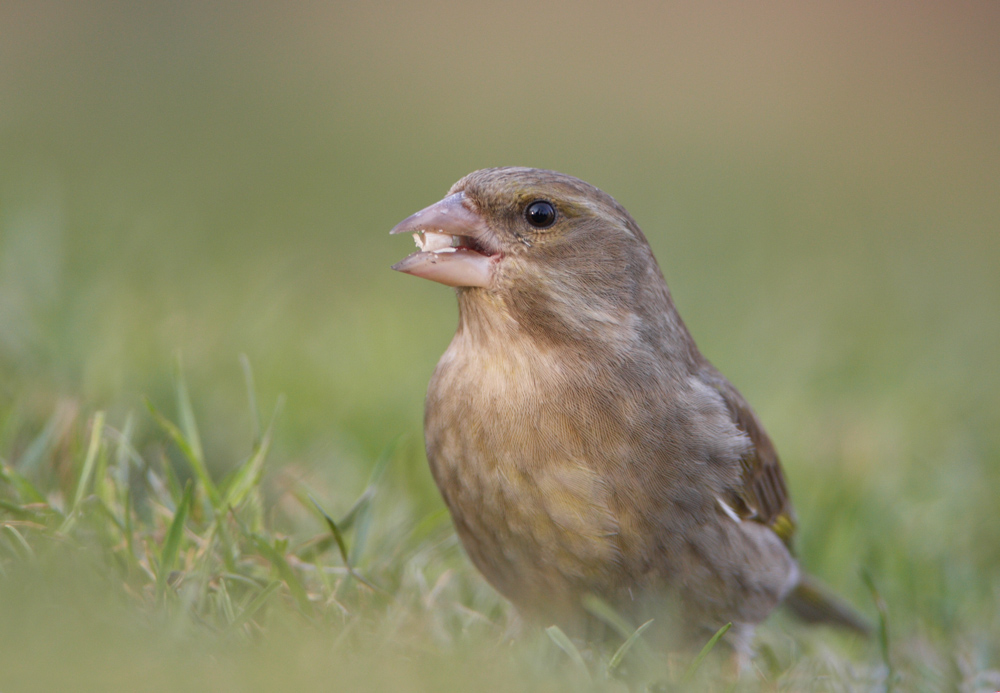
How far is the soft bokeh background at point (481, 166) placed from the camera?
4.50 m

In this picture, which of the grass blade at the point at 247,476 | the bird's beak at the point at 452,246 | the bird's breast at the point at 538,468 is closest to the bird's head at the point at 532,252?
the bird's beak at the point at 452,246

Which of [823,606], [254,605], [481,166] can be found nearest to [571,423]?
[254,605]

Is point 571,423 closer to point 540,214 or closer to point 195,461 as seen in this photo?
point 540,214

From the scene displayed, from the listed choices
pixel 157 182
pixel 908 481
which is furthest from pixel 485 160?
pixel 908 481

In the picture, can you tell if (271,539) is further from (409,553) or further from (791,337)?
(791,337)

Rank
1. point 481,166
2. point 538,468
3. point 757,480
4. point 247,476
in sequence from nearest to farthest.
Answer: point 538,468 → point 247,476 → point 757,480 → point 481,166

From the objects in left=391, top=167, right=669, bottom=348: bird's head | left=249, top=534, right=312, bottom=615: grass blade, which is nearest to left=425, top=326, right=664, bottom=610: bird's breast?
left=391, top=167, right=669, bottom=348: bird's head

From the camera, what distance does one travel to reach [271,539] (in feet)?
11.3

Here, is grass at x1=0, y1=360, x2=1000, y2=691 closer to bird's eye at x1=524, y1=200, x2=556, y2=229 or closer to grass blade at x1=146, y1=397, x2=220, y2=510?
grass blade at x1=146, y1=397, x2=220, y2=510

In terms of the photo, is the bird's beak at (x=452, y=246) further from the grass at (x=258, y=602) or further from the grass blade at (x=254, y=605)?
the grass blade at (x=254, y=605)

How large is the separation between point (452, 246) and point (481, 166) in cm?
705

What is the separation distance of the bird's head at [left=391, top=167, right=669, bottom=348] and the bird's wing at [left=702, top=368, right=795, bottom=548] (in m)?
0.52

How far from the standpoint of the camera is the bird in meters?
3.10

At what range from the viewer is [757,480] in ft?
12.2
